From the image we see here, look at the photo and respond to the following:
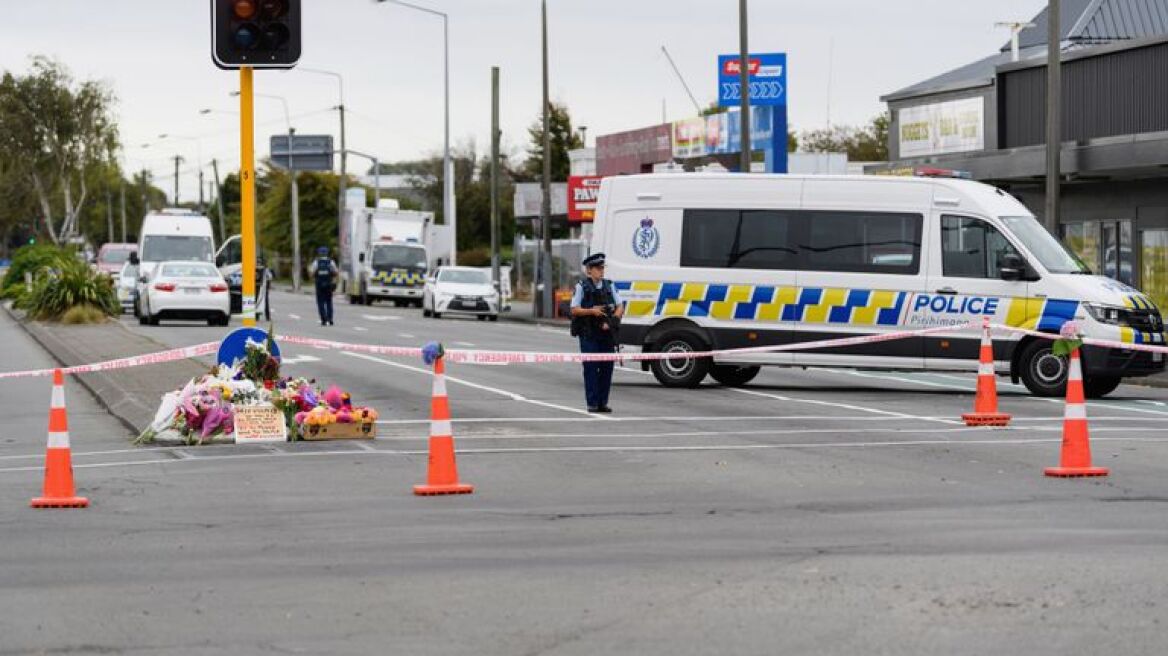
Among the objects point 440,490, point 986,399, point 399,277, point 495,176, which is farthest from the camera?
point 399,277

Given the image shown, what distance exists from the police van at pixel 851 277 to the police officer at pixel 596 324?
12.5ft

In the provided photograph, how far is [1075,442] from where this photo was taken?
13102 mm

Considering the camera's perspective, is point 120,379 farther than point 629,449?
Yes

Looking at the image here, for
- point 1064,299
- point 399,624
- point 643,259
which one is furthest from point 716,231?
point 399,624

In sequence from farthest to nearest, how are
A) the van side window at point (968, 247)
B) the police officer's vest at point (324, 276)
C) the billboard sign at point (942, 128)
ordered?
the billboard sign at point (942, 128)
the police officer's vest at point (324, 276)
the van side window at point (968, 247)

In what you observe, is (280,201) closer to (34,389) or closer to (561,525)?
(34,389)

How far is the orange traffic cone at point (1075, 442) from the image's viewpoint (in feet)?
42.8

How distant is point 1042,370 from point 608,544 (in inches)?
493

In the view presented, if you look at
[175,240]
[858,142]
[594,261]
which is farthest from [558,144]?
[594,261]

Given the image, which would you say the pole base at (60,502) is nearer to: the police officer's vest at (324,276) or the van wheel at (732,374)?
the van wheel at (732,374)

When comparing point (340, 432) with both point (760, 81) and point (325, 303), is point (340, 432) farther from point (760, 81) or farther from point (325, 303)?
point (760, 81)

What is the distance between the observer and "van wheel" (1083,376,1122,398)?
72.0ft

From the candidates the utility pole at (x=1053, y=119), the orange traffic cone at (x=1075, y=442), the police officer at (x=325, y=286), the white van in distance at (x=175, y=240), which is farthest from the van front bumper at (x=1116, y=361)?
the white van in distance at (x=175, y=240)

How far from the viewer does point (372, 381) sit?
23688mm
